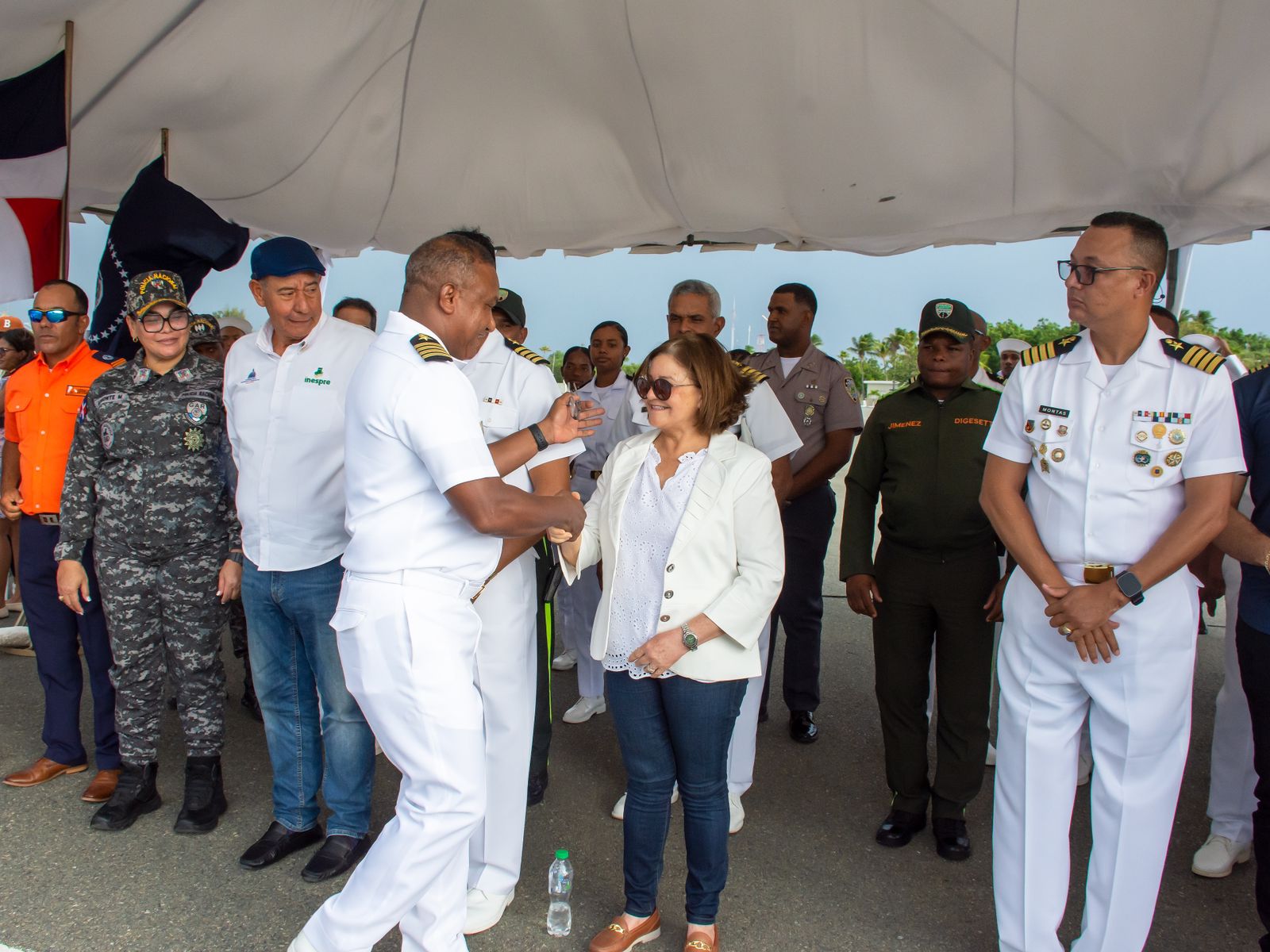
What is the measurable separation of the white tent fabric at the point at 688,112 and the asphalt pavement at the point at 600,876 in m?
3.00

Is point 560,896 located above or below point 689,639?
below

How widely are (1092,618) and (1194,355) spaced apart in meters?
0.76

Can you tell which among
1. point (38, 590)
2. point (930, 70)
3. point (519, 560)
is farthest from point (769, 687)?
point (38, 590)

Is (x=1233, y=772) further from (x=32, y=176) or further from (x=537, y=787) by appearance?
(x=32, y=176)

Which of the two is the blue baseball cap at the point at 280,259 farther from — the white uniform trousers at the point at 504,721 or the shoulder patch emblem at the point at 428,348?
the white uniform trousers at the point at 504,721

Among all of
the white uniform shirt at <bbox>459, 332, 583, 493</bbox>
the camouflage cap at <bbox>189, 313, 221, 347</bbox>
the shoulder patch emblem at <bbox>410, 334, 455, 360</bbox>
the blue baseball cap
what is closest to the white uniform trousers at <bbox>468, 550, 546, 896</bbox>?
the white uniform shirt at <bbox>459, 332, 583, 493</bbox>

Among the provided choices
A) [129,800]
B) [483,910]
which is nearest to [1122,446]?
[483,910]

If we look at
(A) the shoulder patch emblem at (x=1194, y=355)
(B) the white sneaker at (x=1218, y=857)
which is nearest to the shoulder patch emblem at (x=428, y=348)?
(A) the shoulder patch emblem at (x=1194, y=355)

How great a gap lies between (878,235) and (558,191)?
2.03 m

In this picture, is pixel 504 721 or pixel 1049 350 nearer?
pixel 1049 350

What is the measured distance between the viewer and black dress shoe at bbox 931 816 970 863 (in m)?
3.40

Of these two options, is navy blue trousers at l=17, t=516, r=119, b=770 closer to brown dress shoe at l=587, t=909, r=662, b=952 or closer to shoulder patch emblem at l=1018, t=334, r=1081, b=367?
brown dress shoe at l=587, t=909, r=662, b=952

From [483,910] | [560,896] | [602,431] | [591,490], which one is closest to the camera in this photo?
[483,910]

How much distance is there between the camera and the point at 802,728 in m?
4.57
